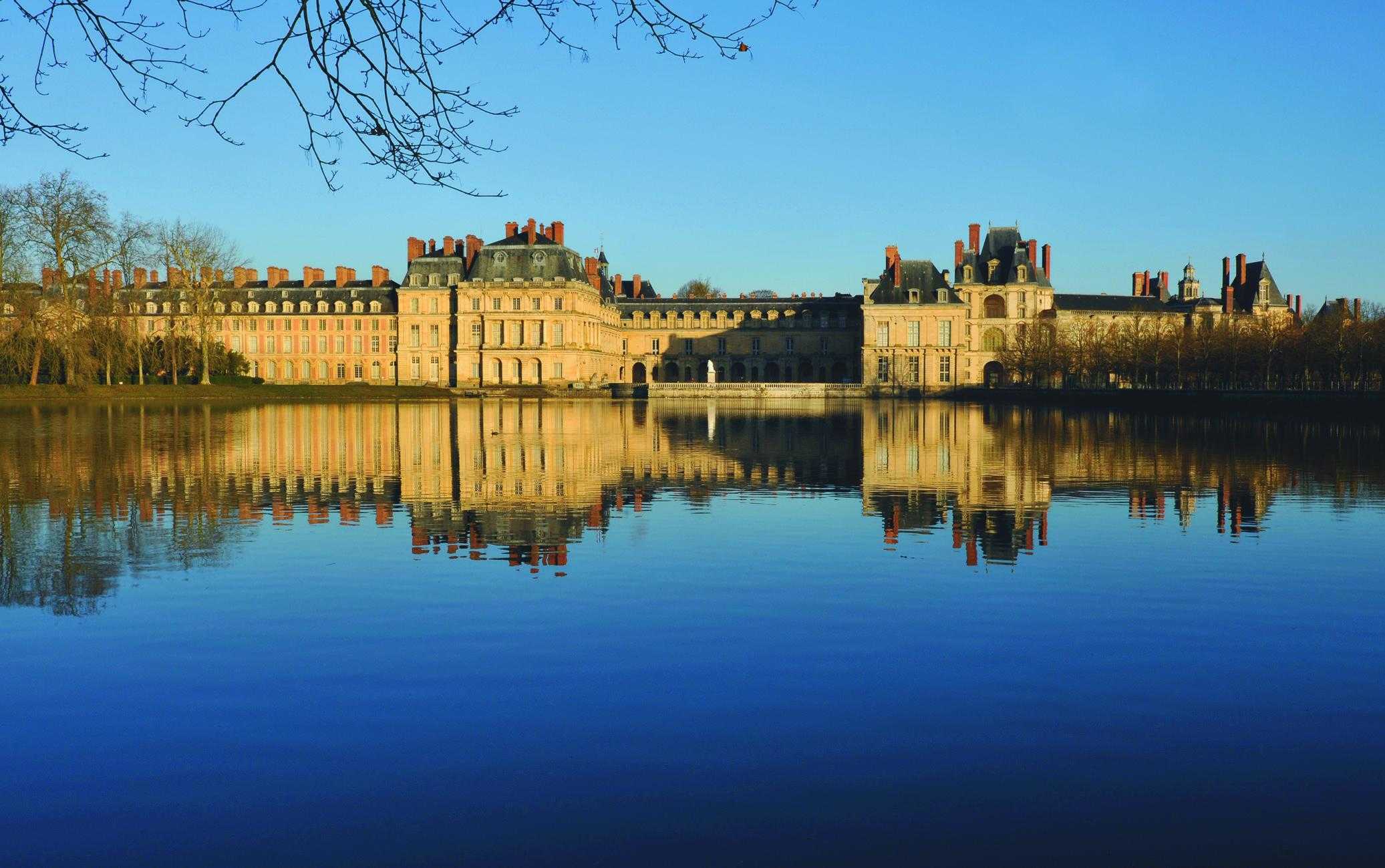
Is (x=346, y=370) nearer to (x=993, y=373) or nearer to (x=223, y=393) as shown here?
(x=223, y=393)

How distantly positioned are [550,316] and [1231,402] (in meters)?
46.8

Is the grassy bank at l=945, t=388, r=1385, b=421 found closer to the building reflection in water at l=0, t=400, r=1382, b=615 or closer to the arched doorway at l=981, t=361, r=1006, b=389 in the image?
the building reflection in water at l=0, t=400, r=1382, b=615

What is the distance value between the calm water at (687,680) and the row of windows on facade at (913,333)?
230 ft

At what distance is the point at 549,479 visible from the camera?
1872cm

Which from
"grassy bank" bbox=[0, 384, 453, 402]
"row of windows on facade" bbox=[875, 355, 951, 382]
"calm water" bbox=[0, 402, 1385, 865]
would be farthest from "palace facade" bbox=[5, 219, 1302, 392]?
"calm water" bbox=[0, 402, 1385, 865]

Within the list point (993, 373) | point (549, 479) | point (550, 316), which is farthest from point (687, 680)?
point (993, 373)

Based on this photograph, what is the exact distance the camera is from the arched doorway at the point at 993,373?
278 ft

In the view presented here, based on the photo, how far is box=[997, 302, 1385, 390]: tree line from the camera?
162ft

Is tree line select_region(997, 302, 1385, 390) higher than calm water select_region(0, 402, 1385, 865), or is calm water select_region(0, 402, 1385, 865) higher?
tree line select_region(997, 302, 1385, 390)

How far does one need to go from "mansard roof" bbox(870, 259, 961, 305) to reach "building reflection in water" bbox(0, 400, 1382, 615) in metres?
48.2

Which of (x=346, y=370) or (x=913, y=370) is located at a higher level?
(x=346, y=370)

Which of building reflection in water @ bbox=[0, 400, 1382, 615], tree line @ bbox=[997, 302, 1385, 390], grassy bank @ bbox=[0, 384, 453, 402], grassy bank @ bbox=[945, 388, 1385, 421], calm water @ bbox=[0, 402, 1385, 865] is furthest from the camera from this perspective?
grassy bank @ bbox=[0, 384, 453, 402]

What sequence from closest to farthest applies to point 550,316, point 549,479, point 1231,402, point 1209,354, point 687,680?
point 687,680
point 549,479
point 1231,402
point 1209,354
point 550,316

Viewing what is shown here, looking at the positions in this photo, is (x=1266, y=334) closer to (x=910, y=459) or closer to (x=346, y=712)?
(x=910, y=459)
